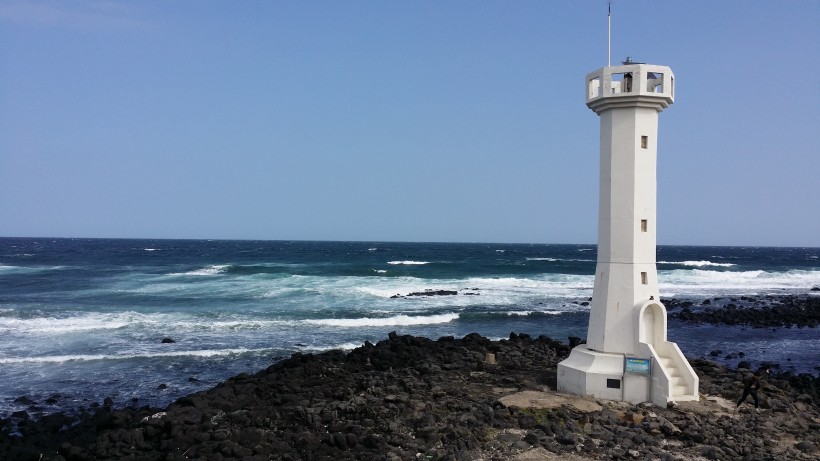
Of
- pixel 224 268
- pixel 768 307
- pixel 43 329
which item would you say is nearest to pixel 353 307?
pixel 43 329

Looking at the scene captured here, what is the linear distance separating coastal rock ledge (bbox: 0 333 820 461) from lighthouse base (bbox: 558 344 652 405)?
0.86 feet

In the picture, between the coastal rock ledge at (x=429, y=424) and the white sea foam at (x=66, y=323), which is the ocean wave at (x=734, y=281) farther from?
the white sea foam at (x=66, y=323)

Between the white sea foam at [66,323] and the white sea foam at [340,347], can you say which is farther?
the white sea foam at [66,323]

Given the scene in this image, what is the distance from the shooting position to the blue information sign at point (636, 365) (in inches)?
416

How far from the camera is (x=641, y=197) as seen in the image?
35.6 feet

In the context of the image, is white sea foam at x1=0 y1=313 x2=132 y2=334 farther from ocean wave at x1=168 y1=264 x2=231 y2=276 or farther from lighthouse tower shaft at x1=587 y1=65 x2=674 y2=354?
ocean wave at x1=168 y1=264 x2=231 y2=276

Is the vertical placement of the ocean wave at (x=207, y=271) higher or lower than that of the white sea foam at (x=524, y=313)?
higher

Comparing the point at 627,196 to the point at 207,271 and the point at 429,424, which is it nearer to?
the point at 429,424

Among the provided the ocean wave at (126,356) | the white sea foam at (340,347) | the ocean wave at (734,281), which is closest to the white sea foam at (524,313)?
the white sea foam at (340,347)

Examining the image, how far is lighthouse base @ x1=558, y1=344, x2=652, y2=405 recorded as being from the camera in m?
10.6

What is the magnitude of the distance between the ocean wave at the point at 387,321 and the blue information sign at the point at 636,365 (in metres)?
13.3

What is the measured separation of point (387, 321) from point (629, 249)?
46.5 feet

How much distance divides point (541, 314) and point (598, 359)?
1563 cm

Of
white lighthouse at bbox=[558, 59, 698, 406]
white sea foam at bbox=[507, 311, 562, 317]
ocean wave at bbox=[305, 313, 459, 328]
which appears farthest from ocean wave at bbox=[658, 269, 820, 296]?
white lighthouse at bbox=[558, 59, 698, 406]
